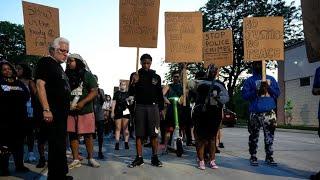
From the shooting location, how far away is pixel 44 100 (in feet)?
21.2

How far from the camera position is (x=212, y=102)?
9297 millimetres

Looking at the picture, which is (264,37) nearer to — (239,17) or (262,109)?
(262,109)

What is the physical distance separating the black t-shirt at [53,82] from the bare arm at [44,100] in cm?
7

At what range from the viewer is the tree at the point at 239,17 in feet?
175

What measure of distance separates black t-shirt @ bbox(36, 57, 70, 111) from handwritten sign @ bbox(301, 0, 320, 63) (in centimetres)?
354

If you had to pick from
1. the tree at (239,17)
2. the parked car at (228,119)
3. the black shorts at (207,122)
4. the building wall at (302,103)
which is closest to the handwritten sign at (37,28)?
the black shorts at (207,122)

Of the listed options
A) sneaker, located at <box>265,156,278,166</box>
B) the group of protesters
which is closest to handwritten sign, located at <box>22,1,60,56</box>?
the group of protesters

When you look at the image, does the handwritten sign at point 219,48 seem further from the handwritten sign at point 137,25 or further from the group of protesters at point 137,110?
the group of protesters at point 137,110

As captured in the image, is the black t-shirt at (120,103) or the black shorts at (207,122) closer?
the black shorts at (207,122)

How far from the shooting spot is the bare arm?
21.0ft

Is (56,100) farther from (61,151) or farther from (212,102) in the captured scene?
(212,102)

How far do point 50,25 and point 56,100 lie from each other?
5.27 metres

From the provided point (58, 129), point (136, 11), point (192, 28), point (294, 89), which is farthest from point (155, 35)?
point (294, 89)

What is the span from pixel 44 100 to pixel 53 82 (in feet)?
0.89
